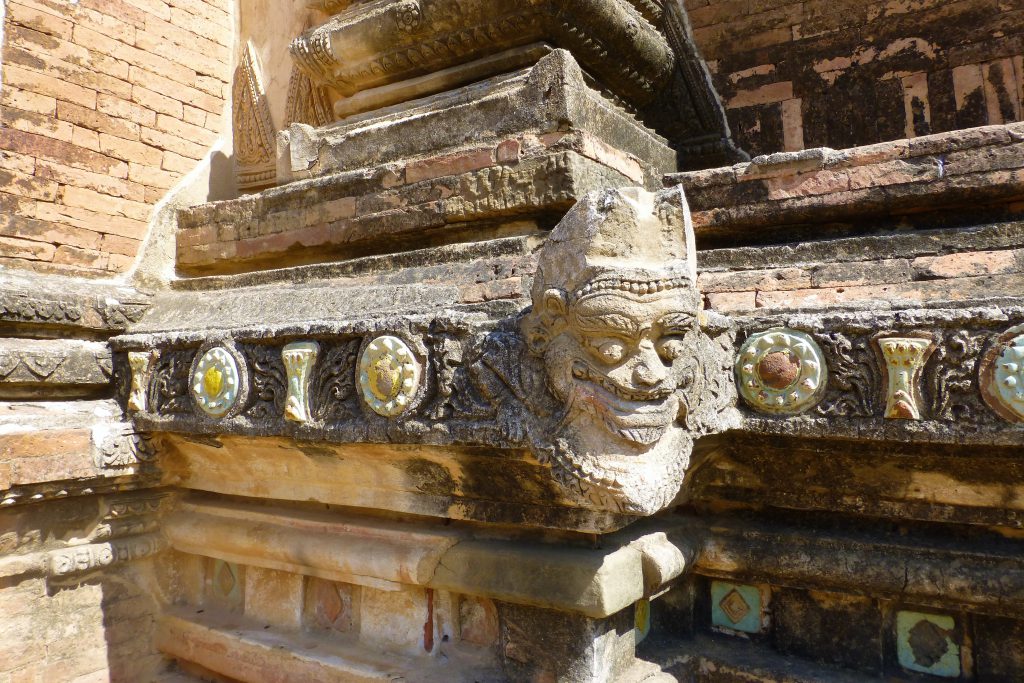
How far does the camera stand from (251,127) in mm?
3955

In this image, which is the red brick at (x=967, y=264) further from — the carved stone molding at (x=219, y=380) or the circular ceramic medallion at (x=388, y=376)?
the carved stone molding at (x=219, y=380)

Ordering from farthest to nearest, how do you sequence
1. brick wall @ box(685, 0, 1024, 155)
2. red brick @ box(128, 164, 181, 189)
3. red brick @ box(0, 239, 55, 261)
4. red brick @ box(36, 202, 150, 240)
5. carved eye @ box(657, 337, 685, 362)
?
brick wall @ box(685, 0, 1024, 155) < red brick @ box(128, 164, 181, 189) < red brick @ box(36, 202, 150, 240) < red brick @ box(0, 239, 55, 261) < carved eye @ box(657, 337, 685, 362)

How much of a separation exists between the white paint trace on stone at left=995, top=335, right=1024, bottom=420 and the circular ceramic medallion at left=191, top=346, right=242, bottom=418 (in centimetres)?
224

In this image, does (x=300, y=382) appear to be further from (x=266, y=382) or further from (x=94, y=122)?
(x=94, y=122)

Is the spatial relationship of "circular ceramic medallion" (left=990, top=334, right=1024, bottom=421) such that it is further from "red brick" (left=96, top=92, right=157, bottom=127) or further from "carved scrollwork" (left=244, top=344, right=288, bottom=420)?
"red brick" (left=96, top=92, right=157, bottom=127)

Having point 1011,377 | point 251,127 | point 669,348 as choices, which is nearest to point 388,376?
point 669,348

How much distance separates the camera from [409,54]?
3.12 metres

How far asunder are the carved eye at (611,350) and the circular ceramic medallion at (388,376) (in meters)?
0.62

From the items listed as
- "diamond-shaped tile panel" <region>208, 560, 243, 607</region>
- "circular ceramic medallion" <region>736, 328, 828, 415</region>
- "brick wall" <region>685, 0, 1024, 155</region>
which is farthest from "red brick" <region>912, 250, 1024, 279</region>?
"diamond-shaped tile panel" <region>208, 560, 243, 607</region>

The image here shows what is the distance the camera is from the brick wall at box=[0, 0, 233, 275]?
10.3ft

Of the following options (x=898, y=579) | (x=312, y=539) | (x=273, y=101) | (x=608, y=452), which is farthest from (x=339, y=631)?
(x=273, y=101)

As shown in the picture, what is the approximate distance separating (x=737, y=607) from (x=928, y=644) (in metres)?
0.56

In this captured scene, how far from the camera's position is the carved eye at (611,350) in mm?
1821

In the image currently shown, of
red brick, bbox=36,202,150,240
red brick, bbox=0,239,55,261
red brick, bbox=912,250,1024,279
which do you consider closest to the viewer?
red brick, bbox=912,250,1024,279
